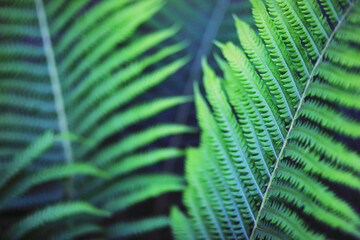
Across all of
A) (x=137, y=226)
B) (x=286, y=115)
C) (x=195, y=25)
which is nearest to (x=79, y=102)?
(x=137, y=226)

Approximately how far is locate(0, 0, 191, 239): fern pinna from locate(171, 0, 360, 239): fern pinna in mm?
373

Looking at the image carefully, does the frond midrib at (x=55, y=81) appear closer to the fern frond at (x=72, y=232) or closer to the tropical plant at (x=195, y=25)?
the fern frond at (x=72, y=232)

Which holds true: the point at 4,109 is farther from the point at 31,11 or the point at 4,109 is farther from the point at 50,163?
the point at 31,11

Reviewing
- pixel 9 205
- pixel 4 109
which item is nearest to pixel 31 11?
pixel 4 109

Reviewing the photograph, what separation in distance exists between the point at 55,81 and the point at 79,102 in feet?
0.44

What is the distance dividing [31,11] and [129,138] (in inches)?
26.5

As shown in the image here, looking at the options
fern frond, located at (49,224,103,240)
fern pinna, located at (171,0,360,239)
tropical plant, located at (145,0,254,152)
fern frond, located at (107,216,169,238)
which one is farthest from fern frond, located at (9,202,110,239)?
tropical plant, located at (145,0,254,152)

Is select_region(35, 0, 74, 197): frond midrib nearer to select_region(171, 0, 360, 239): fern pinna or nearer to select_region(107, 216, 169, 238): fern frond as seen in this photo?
select_region(107, 216, 169, 238): fern frond

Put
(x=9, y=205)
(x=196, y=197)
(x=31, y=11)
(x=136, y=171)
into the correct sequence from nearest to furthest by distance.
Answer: (x=196, y=197), (x=9, y=205), (x=31, y=11), (x=136, y=171)

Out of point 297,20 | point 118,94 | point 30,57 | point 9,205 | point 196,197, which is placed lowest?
point 196,197

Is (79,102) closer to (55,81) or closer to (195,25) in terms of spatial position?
(55,81)

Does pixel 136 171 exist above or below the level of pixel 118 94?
below

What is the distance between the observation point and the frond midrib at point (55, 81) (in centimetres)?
116

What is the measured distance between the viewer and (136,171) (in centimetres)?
159
